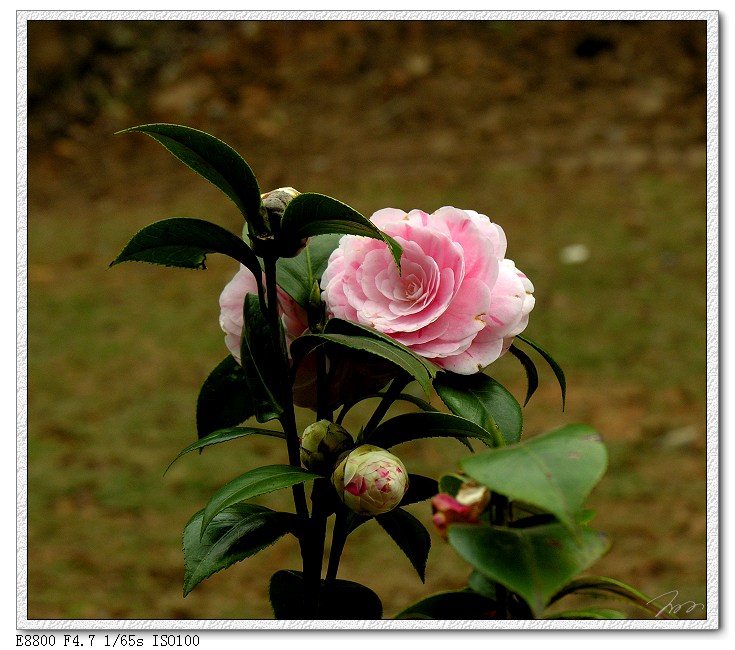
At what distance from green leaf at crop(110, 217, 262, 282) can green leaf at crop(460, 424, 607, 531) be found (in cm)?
17

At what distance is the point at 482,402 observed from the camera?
0.49 meters

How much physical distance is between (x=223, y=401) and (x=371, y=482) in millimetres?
163

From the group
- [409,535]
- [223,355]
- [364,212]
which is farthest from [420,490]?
[364,212]

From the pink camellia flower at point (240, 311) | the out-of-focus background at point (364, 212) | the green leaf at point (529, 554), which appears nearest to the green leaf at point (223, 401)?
the pink camellia flower at point (240, 311)

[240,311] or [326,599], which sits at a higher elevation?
[240,311]

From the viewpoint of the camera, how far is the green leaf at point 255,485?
1.50 feet

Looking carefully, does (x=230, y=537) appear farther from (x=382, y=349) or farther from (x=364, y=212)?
(x=364, y=212)

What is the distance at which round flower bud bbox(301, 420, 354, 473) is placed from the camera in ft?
1.61

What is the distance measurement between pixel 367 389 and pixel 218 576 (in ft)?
4.89

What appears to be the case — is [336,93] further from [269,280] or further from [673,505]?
[269,280]

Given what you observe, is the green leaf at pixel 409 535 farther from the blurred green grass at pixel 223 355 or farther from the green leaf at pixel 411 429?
the blurred green grass at pixel 223 355

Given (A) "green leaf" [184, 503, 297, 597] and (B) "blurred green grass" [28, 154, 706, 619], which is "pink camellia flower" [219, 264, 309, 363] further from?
(B) "blurred green grass" [28, 154, 706, 619]

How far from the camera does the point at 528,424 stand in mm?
2219

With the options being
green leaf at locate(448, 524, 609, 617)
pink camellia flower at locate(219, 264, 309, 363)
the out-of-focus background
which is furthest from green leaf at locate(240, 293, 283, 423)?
the out-of-focus background
